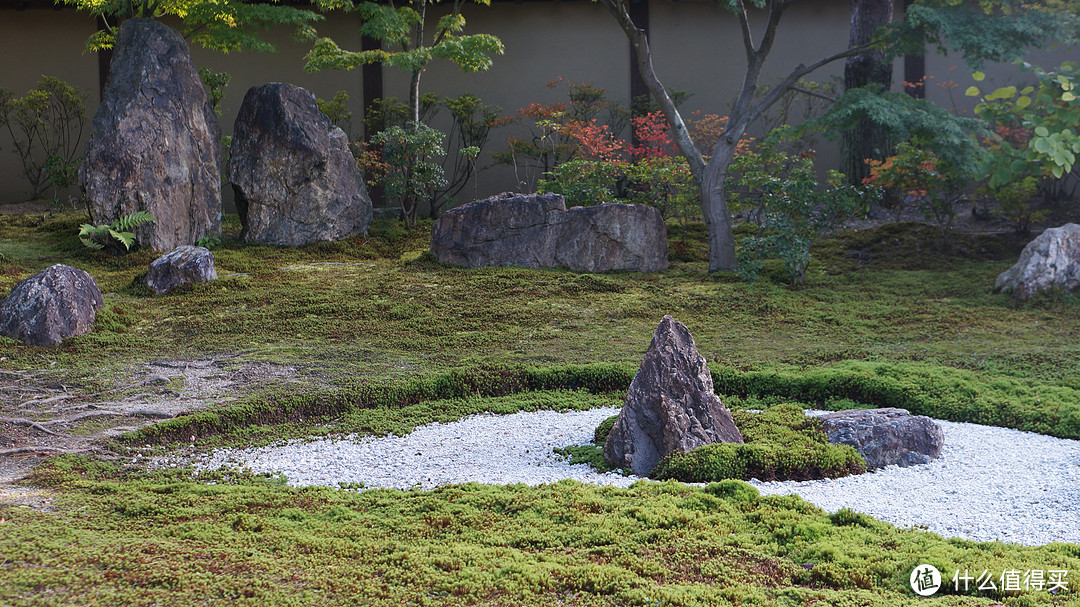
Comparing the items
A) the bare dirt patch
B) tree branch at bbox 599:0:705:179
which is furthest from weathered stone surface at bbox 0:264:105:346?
tree branch at bbox 599:0:705:179

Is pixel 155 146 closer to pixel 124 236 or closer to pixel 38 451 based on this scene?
pixel 124 236

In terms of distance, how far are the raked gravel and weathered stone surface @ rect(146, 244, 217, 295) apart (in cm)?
401

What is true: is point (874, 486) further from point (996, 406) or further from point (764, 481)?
point (996, 406)

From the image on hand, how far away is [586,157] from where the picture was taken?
1227 centimetres

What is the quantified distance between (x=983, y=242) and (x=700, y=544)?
939 cm

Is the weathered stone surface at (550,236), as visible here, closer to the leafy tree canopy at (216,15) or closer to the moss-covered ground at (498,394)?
the moss-covered ground at (498,394)

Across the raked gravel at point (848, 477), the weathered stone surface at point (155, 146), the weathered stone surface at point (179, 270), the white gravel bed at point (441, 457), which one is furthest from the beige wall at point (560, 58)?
the raked gravel at point (848, 477)

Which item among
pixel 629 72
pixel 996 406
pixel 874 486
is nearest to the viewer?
pixel 874 486

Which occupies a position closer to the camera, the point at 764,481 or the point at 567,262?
the point at 764,481

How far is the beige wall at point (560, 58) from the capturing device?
46.2 ft

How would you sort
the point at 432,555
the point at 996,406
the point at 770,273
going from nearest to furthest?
the point at 432,555
the point at 996,406
the point at 770,273

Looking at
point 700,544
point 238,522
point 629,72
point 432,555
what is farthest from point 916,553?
point 629,72

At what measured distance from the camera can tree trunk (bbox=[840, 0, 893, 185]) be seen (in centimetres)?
1198

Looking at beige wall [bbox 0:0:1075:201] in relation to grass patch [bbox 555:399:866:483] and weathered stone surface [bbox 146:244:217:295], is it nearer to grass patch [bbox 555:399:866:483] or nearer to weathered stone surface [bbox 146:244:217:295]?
weathered stone surface [bbox 146:244:217:295]
